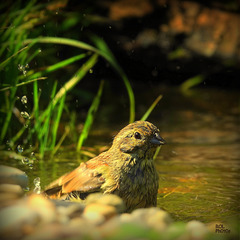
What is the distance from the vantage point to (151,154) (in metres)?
3.60

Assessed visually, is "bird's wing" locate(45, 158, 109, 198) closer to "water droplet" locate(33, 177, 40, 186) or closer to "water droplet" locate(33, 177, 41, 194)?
"water droplet" locate(33, 177, 41, 194)

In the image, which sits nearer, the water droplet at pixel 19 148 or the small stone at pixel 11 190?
the small stone at pixel 11 190

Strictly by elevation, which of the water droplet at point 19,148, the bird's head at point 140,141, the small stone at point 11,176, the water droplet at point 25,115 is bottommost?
the small stone at point 11,176

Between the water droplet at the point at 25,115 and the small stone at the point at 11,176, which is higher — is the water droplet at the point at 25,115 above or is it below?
above

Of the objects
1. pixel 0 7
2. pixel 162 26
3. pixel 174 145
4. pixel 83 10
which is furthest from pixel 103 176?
pixel 162 26

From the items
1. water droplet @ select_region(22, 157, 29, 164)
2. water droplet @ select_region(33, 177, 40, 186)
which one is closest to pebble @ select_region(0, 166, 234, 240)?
water droplet @ select_region(33, 177, 40, 186)

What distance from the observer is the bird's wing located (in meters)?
3.48

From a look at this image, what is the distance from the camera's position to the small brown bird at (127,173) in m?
3.44

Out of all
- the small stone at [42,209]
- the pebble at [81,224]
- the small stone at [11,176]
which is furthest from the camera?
the small stone at [11,176]

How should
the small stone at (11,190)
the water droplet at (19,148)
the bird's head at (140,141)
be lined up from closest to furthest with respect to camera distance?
1. the small stone at (11,190)
2. the bird's head at (140,141)
3. the water droplet at (19,148)

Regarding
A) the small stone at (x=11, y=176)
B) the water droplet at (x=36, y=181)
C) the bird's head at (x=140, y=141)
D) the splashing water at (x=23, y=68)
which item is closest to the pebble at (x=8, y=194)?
the small stone at (x=11, y=176)

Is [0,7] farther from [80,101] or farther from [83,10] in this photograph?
[80,101]

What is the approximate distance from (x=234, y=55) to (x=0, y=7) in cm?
414

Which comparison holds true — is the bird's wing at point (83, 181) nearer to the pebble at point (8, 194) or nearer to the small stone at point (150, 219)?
the pebble at point (8, 194)
